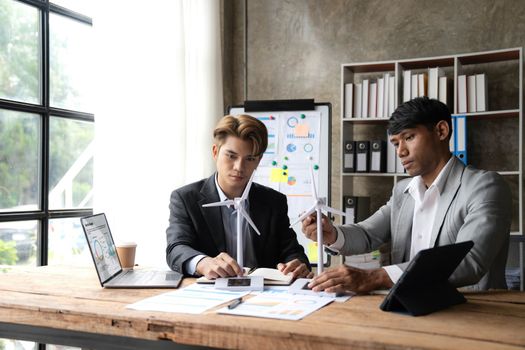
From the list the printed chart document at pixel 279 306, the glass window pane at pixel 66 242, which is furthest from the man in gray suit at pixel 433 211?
the glass window pane at pixel 66 242

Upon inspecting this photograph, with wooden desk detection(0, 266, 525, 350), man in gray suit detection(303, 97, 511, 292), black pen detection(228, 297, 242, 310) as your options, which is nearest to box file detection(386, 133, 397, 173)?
man in gray suit detection(303, 97, 511, 292)

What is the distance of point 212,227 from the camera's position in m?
2.43

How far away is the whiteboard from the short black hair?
1.77 metres

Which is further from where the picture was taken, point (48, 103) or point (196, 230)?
point (48, 103)

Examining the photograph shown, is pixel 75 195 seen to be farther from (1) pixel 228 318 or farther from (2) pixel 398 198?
(1) pixel 228 318

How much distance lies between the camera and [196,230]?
242 cm

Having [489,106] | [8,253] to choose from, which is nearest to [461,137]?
[489,106]

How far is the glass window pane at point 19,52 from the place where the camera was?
3.42m

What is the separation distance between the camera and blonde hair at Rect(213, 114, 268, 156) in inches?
92.3

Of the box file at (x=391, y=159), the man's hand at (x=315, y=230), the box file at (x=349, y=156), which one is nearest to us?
the man's hand at (x=315, y=230)

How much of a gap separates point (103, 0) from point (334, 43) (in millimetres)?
2086

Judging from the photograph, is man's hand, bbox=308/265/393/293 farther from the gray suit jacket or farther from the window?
the window

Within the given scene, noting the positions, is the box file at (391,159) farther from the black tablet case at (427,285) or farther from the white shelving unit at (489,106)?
the black tablet case at (427,285)

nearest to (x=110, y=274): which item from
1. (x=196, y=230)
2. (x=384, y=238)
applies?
(x=196, y=230)
